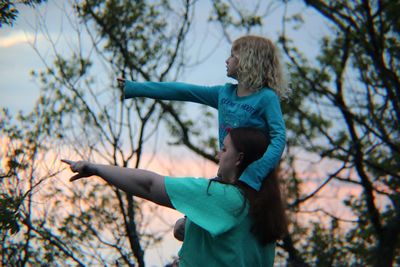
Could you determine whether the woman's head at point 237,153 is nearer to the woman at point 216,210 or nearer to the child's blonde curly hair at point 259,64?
the woman at point 216,210

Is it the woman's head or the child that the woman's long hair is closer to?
the woman's head

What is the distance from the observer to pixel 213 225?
7.12 ft

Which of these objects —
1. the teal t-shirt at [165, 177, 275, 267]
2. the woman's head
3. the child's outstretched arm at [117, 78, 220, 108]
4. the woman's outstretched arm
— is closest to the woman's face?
the woman's head

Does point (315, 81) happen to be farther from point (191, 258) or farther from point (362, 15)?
point (191, 258)

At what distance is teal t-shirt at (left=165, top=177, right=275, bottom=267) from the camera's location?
2.19m

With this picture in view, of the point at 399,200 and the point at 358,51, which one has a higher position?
the point at 358,51

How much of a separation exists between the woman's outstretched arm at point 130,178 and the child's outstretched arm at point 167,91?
2.58 feet

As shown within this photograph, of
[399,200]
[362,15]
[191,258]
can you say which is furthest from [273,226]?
[399,200]

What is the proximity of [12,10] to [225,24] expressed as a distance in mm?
6661

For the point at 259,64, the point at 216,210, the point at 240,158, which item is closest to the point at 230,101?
the point at 259,64

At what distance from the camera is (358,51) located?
38.6 feet

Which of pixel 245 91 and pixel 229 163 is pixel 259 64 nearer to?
pixel 245 91

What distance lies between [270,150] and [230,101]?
1.79 feet

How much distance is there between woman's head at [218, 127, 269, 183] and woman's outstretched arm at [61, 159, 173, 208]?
0.32m
